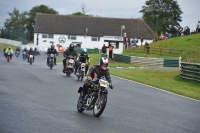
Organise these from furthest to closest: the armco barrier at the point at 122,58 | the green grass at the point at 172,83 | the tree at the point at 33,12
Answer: the tree at the point at 33,12, the armco barrier at the point at 122,58, the green grass at the point at 172,83

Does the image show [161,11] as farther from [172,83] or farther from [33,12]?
[172,83]

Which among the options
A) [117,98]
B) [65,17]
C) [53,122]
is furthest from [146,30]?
[53,122]

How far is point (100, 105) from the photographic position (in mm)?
13250

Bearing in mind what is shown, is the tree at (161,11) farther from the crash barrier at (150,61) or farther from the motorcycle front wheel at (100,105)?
the motorcycle front wheel at (100,105)

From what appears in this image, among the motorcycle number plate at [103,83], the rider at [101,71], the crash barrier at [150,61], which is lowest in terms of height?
the crash barrier at [150,61]

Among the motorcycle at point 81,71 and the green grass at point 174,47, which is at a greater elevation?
the green grass at point 174,47

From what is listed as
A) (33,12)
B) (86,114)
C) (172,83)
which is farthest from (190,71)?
(33,12)

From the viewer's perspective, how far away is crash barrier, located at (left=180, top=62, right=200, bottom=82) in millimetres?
30342

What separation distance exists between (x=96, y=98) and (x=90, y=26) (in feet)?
333

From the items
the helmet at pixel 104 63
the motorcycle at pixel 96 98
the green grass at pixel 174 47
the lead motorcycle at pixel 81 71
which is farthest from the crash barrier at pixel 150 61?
the helmet at pixel 104 63

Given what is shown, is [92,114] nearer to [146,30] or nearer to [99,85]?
[99,85]

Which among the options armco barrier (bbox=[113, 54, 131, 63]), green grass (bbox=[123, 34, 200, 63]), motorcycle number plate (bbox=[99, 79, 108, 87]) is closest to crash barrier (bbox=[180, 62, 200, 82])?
armco barrier (bbox=[113, 54, 131, 63])

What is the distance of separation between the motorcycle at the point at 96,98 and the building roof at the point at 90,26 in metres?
98.1

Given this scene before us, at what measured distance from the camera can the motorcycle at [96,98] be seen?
13.0 metres
